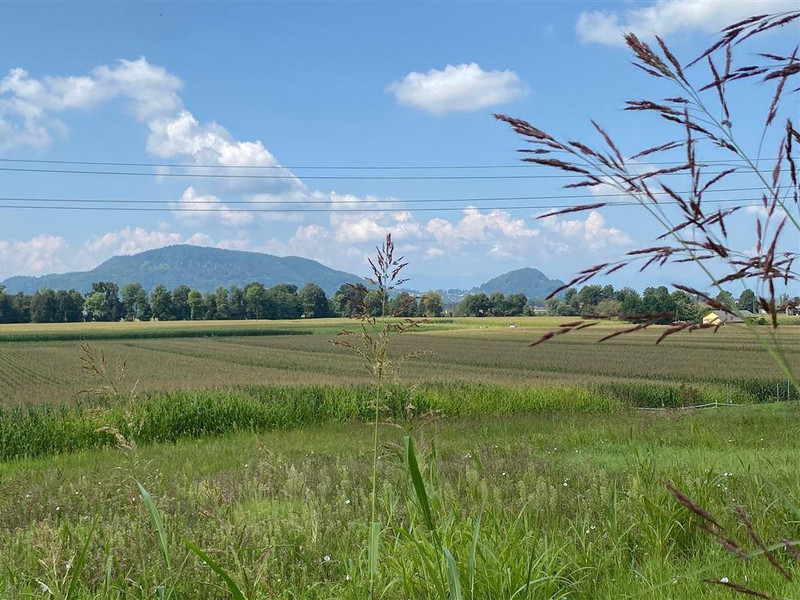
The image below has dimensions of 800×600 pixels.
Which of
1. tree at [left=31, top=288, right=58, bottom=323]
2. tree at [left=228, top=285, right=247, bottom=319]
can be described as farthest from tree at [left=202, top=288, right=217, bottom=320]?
tree at [left=31, top=288, right=58, bottom=323]

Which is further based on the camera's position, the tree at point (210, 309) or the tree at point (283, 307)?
the tree at point (210, 309)

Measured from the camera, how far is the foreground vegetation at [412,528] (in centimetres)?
360

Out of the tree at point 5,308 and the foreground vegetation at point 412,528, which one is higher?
the tree at point 5,308

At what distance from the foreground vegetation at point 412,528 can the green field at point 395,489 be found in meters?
0.03

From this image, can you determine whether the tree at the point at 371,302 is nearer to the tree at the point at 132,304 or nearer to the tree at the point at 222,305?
the tree at the point at 222,305

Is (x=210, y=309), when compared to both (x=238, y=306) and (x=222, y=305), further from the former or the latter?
(x=238, y=306)

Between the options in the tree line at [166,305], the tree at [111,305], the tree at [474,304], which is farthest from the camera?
the tree at [111,305]

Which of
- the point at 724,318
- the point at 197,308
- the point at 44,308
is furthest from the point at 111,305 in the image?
the point at 724,318

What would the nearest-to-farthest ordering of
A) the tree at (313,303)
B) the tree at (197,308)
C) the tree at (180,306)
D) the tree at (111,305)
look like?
the tree at (313,303) → the tree at (197,308) → the tree at (180,306) → the tree at (111,305)

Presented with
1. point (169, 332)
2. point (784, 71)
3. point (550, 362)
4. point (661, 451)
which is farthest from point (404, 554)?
point (169, 332)

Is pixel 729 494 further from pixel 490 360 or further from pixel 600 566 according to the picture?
pixel 490 360

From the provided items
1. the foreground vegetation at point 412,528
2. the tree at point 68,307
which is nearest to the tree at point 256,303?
the tree at point 68,307

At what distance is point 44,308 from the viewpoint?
127125mm

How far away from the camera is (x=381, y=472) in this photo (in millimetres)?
7688
